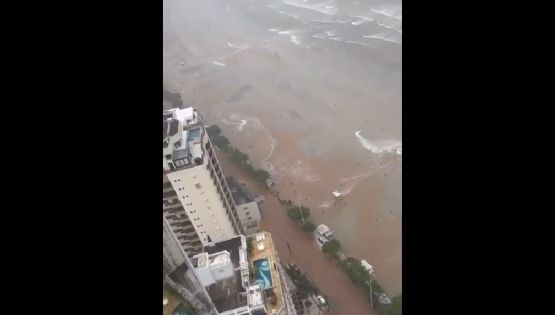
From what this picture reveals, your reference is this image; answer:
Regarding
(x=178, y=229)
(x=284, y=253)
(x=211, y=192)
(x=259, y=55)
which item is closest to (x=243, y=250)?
(x=211, y=192)

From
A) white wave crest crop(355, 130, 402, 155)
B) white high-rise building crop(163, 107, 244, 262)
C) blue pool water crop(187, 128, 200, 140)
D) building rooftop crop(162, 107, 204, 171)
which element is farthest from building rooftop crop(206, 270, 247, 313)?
white wave crest crop(355, 130, 402, 155)

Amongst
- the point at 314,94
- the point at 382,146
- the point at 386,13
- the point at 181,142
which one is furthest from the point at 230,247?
the point at 386,13

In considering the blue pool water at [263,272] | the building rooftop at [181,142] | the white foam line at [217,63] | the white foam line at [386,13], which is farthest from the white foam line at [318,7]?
the blue pool water at [263,272]

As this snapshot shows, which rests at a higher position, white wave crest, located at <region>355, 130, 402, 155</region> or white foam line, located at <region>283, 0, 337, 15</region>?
white foam line, located at <region>283, 0, 337, 15</region>

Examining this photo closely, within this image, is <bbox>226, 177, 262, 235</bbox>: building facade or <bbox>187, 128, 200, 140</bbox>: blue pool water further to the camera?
<bbox>226, 177, 262, 235</bbox>: building facade

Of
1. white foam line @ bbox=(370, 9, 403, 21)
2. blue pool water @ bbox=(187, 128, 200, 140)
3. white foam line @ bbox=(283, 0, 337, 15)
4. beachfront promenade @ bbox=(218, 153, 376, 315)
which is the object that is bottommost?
beachfront promenade @ bbox=(218, 153, 376, 315)

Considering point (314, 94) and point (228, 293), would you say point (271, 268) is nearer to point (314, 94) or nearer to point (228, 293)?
point (228, 293)

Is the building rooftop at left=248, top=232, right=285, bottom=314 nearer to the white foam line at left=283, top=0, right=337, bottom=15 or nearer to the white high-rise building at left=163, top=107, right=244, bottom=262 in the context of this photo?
the white high-rise building at left=163, top=107, right=244, bottom=262

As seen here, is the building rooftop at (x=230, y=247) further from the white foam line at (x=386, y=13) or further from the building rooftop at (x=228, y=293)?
the white foam line at (x=386, y=13)
